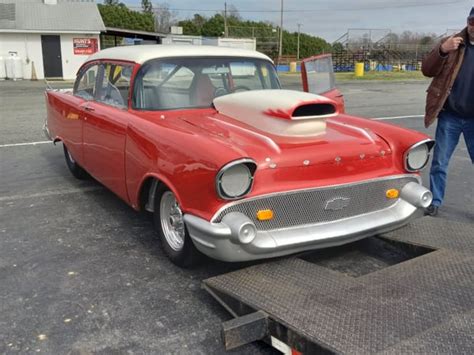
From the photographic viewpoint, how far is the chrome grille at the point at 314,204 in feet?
10.1

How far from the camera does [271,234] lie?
311cm

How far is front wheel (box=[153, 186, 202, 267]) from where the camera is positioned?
11.5 ft

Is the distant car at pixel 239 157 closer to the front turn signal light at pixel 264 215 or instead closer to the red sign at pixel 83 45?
the front turn signal light at pixel 264 215

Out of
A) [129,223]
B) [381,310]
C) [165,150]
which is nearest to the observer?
[381,310]

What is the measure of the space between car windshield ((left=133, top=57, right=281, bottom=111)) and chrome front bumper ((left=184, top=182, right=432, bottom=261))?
142 cm

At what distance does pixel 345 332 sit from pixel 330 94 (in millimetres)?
2936

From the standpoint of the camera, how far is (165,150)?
3424 mm

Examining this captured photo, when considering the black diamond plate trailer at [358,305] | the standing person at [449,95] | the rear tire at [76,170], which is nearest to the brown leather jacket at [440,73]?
the standing person at [449,95]

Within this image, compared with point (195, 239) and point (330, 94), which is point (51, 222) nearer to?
point (195, 239)

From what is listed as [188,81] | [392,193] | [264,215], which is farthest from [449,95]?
[264,215]

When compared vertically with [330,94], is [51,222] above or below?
below

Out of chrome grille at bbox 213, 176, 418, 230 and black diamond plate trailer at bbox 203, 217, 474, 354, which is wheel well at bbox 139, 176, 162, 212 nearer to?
chrome grille at bbox 213, 176, 418, 230

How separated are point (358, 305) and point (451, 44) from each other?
8.97ft

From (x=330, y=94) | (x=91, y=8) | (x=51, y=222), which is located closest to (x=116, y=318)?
(x=51, y=222)
